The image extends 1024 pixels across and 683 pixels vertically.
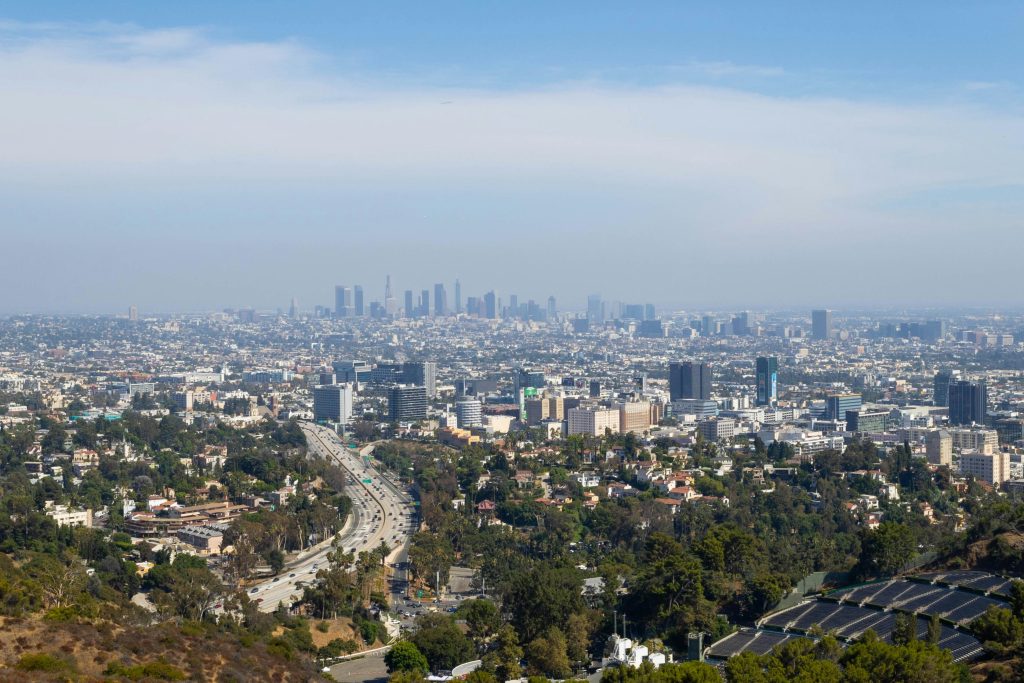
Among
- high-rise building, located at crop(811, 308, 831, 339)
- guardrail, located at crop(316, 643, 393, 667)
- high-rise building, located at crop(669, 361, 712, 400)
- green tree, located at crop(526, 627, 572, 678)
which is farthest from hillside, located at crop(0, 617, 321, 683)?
high-rise building, located at crop(811, 308, 831, 339)

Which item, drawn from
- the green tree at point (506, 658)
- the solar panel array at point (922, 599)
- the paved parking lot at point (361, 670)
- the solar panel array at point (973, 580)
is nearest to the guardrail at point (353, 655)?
the paved parking lot at point (361, 670)

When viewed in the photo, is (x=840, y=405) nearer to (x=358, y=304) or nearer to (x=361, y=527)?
(x=361, y=527)

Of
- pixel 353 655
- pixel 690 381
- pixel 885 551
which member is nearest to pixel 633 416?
pixel 690 381

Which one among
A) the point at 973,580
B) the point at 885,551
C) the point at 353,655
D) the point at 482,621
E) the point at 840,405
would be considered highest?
the point at 885,551

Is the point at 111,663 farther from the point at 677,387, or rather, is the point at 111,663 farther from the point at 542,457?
the point at 677,387

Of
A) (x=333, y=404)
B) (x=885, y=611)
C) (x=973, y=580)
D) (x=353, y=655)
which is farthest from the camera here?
(x=333, y=404)

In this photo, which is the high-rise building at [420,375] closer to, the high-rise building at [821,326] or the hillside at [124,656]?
the hillside at [124,656]

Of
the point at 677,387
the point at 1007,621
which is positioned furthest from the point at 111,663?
the point at 677,387
